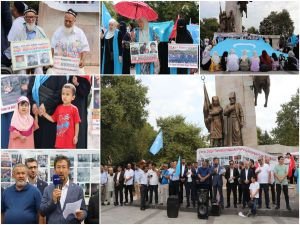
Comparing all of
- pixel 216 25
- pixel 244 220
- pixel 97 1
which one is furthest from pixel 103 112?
pixel 244 220

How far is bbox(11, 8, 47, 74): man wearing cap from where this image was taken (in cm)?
675

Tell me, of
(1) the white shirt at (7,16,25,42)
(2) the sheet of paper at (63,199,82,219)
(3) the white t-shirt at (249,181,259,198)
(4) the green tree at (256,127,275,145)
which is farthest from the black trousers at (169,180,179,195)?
(1) the white shirt at (7,16,25,42)

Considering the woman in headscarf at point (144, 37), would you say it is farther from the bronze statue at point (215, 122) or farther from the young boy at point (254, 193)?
the young boy at point (254, 193)

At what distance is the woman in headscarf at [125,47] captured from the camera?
22.8ft

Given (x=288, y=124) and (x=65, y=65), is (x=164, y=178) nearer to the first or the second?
(x=288, y=124)

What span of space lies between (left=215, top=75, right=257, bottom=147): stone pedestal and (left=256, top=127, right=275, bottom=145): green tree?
0.06m

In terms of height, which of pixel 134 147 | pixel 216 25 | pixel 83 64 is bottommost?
pixel 134 147

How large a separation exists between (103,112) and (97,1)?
1.63m

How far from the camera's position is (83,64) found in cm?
684

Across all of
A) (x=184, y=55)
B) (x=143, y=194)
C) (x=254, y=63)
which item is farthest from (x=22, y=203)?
(x=254, y=63)

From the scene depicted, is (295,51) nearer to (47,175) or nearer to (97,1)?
(97,1)

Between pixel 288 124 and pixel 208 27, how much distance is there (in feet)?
6.10

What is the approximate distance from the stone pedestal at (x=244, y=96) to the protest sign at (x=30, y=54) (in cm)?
252

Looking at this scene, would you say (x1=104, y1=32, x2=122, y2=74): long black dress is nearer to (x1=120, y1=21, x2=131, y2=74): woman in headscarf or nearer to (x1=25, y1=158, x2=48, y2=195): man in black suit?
(x1=120, y1=21, x2=131, y2=74): woman in headscarf
